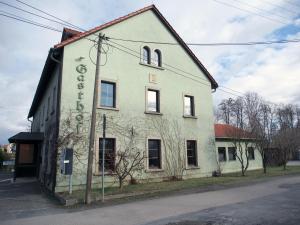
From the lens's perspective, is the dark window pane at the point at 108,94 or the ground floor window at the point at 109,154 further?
the dark window pane at the point at 108,94

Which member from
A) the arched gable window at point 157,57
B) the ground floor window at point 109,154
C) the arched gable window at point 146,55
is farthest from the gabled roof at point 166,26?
the ground floor window at point 109,154

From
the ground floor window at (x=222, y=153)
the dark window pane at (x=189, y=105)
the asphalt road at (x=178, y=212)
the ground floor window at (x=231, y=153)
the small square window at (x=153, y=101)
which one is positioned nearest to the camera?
the asphalt road at (x=178, y=212)

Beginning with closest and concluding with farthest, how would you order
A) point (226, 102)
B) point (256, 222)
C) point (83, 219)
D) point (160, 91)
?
point (256, 222) < point (83, 219) < point (160, 91) < point (226, 102)

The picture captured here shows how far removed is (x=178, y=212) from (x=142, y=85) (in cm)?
1005

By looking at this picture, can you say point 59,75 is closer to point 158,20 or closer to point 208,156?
point 158,20

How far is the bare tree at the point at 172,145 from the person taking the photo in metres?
17.3

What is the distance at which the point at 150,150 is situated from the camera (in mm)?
16859

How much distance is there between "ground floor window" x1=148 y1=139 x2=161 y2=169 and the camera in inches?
661

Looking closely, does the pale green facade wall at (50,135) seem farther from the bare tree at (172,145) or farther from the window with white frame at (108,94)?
the bare tree at (172,145)

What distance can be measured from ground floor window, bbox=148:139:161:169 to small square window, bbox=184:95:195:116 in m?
3.71

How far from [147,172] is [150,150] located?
143cm

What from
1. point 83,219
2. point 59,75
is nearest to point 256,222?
point 83,219

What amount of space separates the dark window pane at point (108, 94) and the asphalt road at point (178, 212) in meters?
6.32

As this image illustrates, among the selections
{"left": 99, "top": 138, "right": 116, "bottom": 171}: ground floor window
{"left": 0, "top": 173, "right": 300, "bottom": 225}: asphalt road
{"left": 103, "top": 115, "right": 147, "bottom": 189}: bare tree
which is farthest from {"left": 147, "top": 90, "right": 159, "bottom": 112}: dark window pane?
{"left": 0, "top": 173, "right": 300, "bottom": 225}: asphalt road
